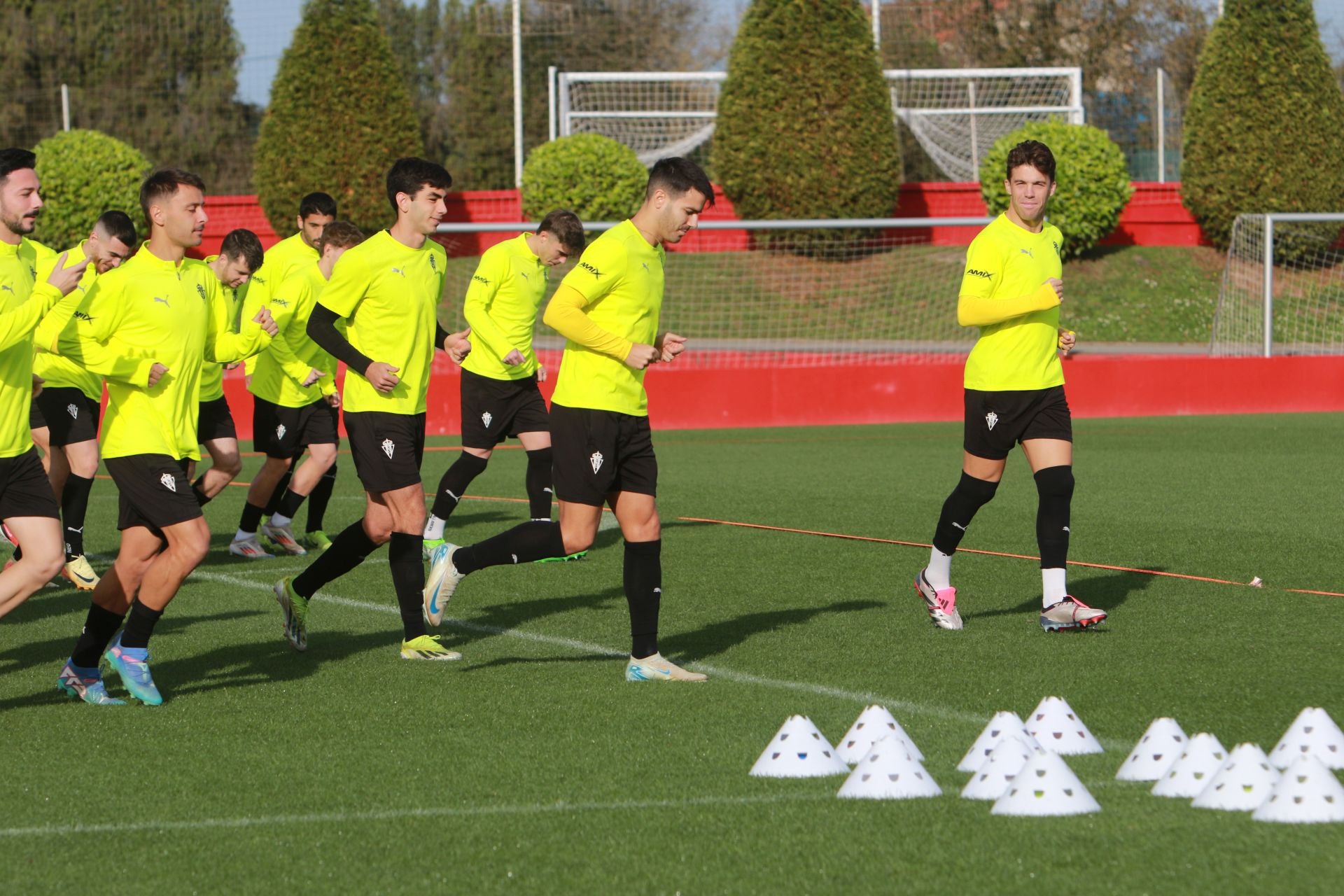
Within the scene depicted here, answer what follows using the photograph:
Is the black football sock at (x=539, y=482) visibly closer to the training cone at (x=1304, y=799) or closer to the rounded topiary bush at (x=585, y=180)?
the training cone at (x=1304, y=799)

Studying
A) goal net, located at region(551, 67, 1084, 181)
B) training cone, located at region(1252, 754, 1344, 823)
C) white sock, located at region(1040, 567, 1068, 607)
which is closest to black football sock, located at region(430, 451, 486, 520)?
white sock, located at region(1040, 567, 1068, 607)

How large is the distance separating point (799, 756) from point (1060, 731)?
34.4 inches

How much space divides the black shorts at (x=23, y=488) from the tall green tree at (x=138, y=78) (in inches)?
1608

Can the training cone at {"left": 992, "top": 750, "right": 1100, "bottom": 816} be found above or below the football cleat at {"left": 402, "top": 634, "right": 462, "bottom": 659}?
above

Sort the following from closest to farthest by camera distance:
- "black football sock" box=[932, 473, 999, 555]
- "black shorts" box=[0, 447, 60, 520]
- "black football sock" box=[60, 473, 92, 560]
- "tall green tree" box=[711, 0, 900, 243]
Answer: "black shorts" box=[0, 447, 60, 520] < "black football sock" box=[932, 473, 999, 555] < "black football sock" box=[60, 473, 92, 560] < "tall green tree" box=[711, 0, 900, 243]

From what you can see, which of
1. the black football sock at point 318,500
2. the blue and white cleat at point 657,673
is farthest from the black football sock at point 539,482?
the blue and white cleat at point 657,673

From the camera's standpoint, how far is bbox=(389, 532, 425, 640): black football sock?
785 centimetres

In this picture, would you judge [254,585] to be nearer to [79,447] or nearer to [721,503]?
[79,447]

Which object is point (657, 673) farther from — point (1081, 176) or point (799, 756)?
point (1081, 176)

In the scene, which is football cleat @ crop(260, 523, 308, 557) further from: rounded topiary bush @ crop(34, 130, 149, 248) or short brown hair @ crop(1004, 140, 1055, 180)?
rounded topiary bush @ crop(34, 130, 149, 248)

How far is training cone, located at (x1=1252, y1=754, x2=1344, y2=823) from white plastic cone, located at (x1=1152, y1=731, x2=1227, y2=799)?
10.3 inches

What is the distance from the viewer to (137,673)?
696 centimetres

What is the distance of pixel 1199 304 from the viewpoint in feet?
97.1

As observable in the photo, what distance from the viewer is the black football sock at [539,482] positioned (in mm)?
11242
